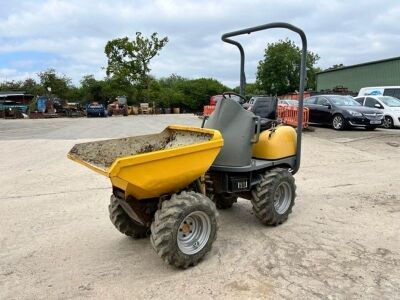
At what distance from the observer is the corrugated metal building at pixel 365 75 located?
3585 centimetres

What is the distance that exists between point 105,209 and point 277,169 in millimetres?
2516

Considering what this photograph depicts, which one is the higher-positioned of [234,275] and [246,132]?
[246,132]

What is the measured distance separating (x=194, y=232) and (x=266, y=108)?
6.96 ft

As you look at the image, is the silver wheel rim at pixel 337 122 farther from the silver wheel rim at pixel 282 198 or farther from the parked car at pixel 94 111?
the parked car at pixel 94 111

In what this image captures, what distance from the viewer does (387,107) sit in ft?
57.7

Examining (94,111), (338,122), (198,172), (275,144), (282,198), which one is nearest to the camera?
(198,172)

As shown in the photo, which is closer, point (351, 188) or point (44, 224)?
point (44, 224)

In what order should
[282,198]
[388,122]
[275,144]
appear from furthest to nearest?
[388,122] → [282,198] → [275,144]

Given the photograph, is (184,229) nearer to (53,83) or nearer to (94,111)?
(94,111)

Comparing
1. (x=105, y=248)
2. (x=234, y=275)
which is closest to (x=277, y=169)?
(x=234, y=275)

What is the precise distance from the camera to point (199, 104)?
5109cm

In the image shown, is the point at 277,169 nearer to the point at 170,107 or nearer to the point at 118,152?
the point at 118,152

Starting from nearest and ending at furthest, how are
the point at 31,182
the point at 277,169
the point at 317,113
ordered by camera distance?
the point at 277,169, the point at 31,182, the point at 317,113

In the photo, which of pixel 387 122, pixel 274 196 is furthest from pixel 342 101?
pixel 274 196
